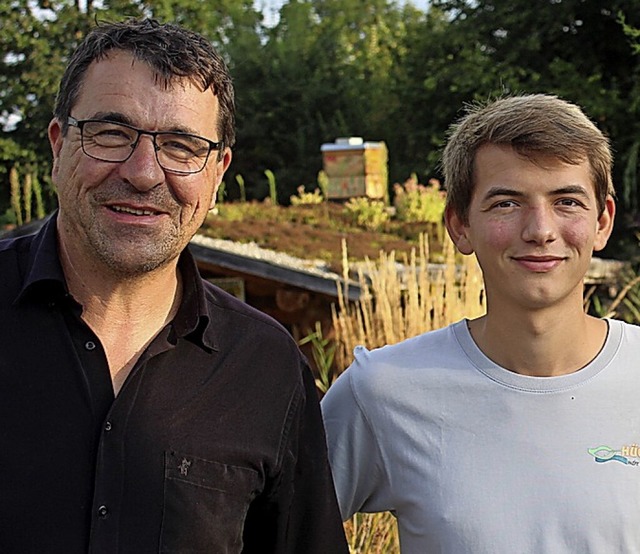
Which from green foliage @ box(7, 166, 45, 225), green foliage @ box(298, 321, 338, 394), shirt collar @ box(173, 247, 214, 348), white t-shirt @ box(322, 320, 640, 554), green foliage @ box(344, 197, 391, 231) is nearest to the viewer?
white t-shirt @ box(322, 320, 640, 554)

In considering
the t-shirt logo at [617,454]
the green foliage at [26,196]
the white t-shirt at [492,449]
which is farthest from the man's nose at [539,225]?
the green foliage at [26,196]

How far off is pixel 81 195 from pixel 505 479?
109cm

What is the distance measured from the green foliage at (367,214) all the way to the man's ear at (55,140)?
6.63m

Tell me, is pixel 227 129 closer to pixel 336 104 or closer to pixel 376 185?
pixel 376 185

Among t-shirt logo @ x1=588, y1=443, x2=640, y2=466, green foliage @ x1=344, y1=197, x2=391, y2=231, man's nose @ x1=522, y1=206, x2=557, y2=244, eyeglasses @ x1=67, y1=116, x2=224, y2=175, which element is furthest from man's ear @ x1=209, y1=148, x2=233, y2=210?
green foliage @ x1=344, y1=197, x2=391, y2=231

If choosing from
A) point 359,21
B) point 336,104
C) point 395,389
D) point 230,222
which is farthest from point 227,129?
point 359,21

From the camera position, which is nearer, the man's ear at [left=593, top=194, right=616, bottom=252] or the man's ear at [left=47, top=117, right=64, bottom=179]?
the man's ear at [left=47, top=117, right=64, bottom=179]

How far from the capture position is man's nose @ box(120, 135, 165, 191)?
1.93 metres

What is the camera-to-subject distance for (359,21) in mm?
36719

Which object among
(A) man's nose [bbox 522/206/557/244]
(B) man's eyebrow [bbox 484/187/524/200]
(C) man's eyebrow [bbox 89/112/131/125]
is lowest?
(A) man's nose [bbox 522/206/557/244]

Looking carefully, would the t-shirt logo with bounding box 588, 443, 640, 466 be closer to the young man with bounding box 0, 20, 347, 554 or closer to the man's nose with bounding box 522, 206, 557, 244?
the man's nose with bounding box 522, 206, 557, 244

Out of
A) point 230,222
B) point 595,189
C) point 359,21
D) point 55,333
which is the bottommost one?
point 230,222

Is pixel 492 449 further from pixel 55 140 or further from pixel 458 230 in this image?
pixel 55 140

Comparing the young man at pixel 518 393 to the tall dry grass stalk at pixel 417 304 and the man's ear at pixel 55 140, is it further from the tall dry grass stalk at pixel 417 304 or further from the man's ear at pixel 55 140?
the tall dry grass stalk at pixel 417 304
